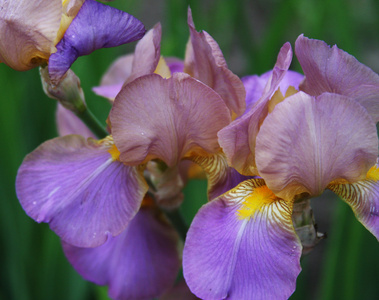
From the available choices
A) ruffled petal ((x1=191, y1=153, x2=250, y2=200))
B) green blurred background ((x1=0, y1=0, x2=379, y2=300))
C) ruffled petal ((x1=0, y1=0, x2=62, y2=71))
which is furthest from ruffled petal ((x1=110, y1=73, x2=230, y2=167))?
green blurred background ((x1=0, y1=0, x2=379, y2=300))

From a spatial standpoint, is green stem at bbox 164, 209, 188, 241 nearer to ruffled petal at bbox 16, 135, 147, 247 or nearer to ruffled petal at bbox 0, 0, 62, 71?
ruffled petal at bbox 16, 135, 147, 247

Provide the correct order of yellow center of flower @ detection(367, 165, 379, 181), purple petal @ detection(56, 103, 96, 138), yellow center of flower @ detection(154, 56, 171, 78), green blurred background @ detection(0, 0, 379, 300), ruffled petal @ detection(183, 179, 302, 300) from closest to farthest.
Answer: ruffled petal @ detection(183, 179, 302, 300) < yellow center of flower @ detection(367, 165, 379, 181) < yellow center of flower @ detection(154, 56, 171, 78) < purple petal @ detection(56, 103, 96, 138) < green blurred background @ detection(0, 0, 379, 300)

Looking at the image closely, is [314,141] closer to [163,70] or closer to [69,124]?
[163,70]

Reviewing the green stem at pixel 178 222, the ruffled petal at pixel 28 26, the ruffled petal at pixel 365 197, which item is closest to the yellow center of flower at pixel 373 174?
the ruffled petal at pixel 365 197

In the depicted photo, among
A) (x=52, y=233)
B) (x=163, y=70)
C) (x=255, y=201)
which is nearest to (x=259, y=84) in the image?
(x=163, y=70)

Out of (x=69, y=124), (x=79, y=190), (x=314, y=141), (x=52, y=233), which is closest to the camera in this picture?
(x=314, y=141)

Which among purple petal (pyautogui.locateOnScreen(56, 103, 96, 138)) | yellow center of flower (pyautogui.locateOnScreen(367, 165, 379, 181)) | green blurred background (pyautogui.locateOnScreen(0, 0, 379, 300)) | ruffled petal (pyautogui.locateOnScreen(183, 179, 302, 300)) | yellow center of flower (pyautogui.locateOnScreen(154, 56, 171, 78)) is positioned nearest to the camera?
ruffled petal (pyautogui.locateOnScreen(183, 179, 302, 300))
